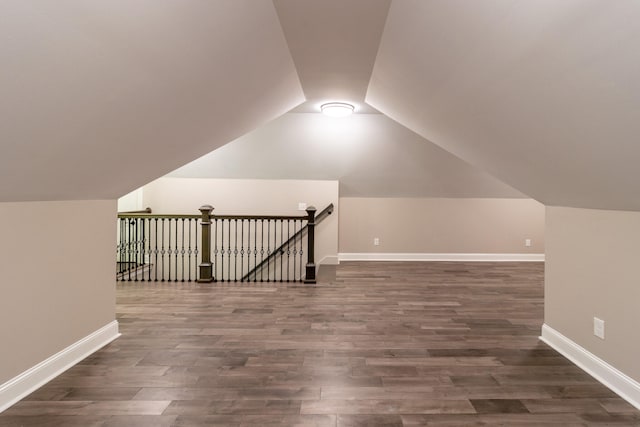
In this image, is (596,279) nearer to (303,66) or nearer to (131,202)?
(303,66)

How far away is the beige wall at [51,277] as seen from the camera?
2121 mm

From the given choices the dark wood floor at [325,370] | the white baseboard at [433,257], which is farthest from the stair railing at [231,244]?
the dark wood floor at [325,370]

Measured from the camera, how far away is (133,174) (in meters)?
2.86

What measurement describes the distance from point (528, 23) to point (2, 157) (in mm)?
2466

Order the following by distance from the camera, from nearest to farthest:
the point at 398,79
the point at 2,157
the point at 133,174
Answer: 1. the point at 2,157
2. the point at 133,174
3. the point at 398,79

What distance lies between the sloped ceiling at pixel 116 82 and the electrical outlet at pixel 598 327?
10.5 feet

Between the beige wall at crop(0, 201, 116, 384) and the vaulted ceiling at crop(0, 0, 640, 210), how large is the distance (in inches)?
7.3

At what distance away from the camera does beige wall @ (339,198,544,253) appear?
712 cm

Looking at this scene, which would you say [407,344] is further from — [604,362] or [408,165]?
[408,165]

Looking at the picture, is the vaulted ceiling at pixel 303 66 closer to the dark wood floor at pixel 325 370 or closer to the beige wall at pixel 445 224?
the dark wood floor at pixel 325 370

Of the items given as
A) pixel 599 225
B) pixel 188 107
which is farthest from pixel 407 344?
pixel 188 107

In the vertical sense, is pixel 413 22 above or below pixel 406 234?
above

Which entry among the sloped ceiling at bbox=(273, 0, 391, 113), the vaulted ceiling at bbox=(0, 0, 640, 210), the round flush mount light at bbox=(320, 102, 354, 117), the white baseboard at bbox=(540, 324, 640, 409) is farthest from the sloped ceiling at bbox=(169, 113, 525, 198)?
the white baseboard at bbox=(540, 324, 640, 409)

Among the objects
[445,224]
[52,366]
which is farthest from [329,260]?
[52,366]
